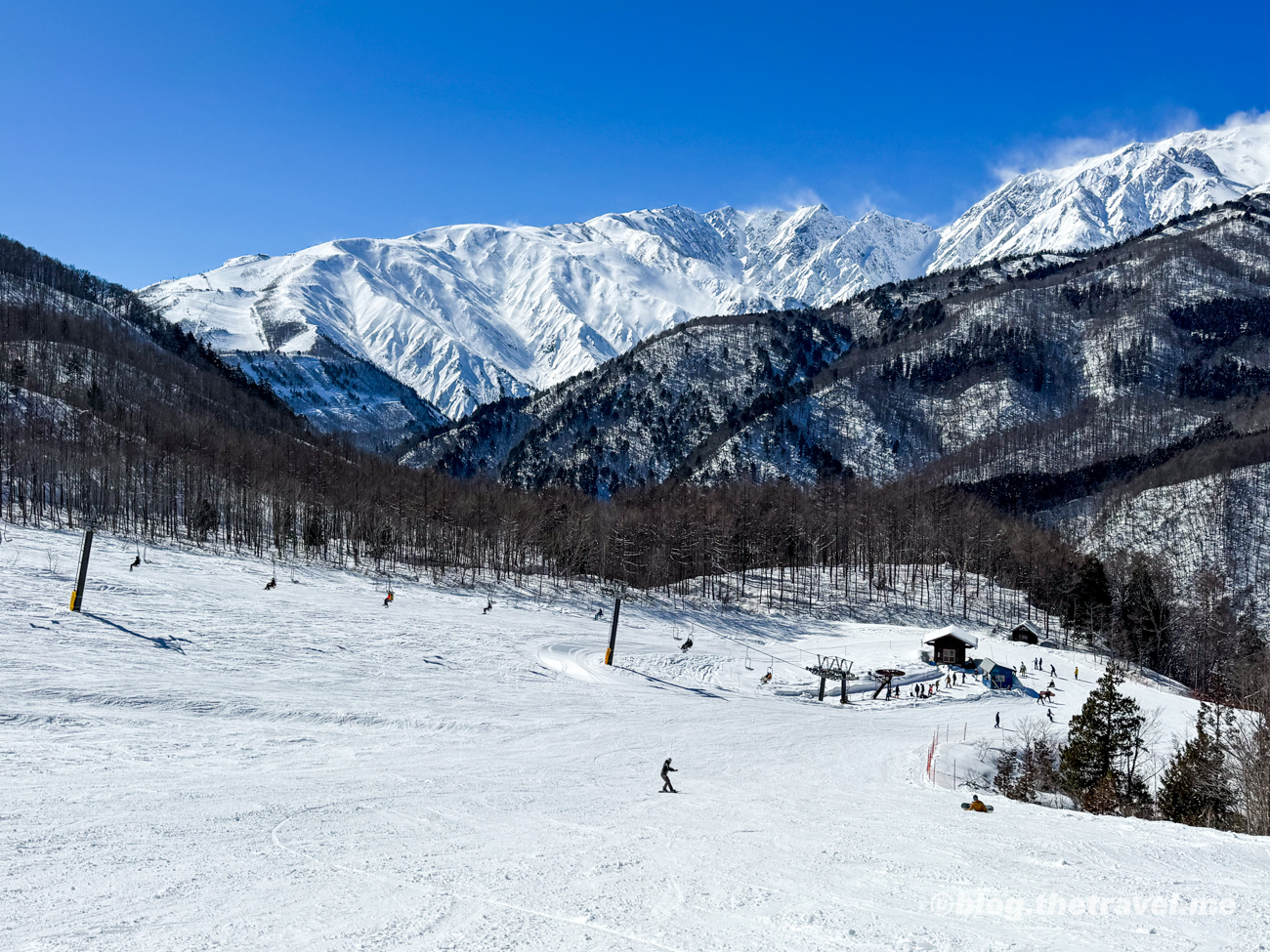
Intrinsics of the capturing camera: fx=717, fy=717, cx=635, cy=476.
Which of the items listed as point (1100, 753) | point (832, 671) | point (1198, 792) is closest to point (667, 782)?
point (1100, 753)

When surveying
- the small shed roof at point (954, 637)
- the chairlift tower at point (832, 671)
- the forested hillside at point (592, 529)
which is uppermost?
the forested hillside at point (592, 529)

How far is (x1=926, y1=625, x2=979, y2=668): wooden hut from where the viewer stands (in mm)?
68188

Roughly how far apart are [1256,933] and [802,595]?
88.9m

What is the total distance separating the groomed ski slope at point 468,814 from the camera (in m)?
11.2

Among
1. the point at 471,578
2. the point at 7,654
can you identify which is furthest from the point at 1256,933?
the point at 471,578

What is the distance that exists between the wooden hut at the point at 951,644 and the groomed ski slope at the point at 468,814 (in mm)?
23213

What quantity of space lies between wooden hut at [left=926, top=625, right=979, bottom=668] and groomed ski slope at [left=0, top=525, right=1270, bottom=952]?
76.2 ft

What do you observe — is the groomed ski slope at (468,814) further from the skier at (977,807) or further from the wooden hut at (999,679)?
the wooden hut at (999,679)

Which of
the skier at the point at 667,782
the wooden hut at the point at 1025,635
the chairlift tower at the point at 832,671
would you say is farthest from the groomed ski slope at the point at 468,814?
the wooden hut at the point at 1025,635

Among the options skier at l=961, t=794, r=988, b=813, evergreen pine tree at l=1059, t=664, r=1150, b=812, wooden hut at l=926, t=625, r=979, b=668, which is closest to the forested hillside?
wooden hut at l=926, t=625, r=979, b=668

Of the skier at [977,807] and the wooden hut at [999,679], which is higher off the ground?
the skier at [977,807]

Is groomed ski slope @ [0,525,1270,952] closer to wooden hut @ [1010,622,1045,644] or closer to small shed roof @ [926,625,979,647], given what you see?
small shed roof @ [926,625,979,647]

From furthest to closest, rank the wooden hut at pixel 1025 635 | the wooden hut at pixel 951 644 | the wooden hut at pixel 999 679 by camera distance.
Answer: the wooden hut at pixel 1025 635, the wooden hut at pixel 951 644, the wooden hut at pixel 999 679

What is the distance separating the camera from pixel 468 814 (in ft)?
60.8
